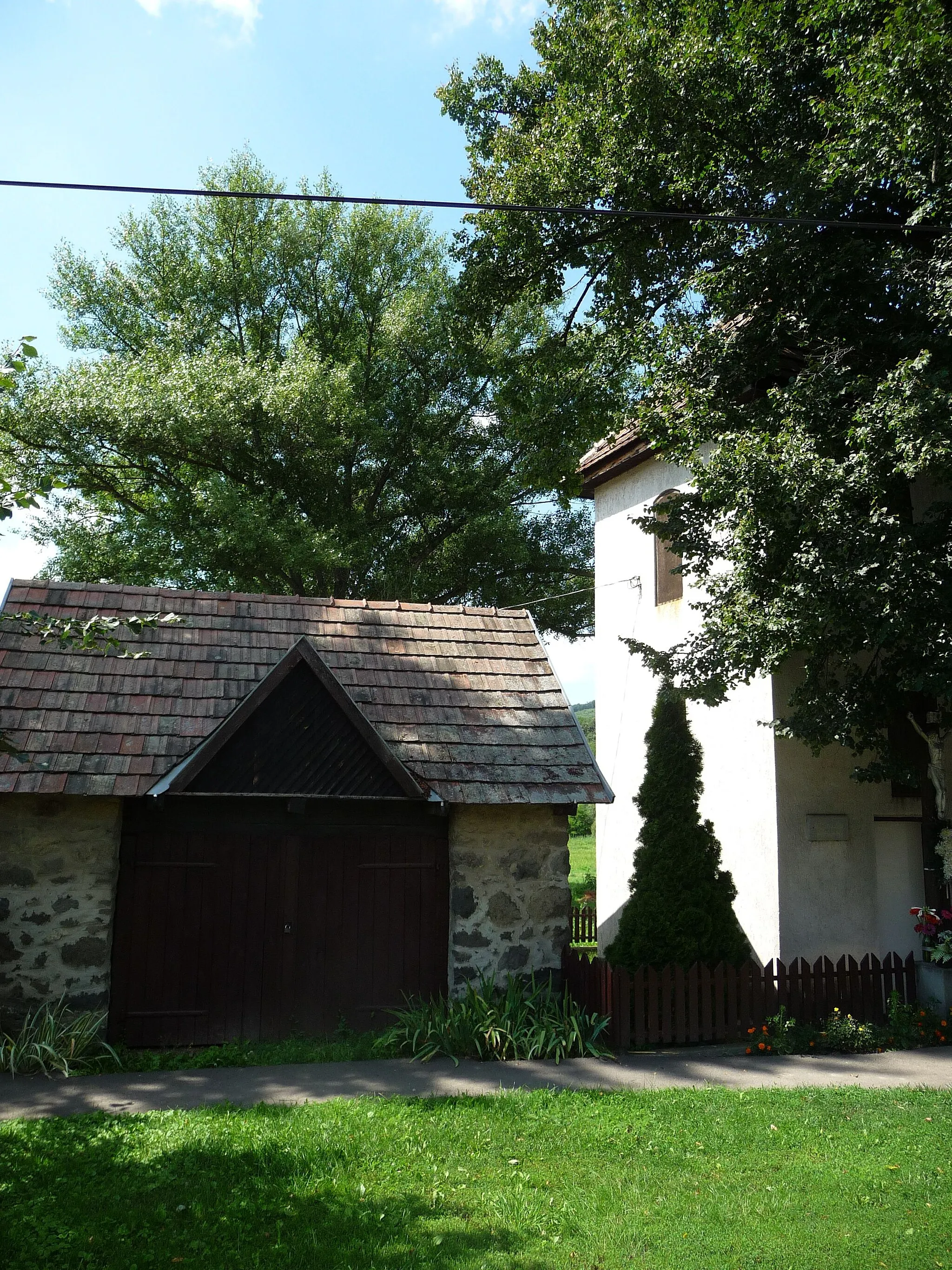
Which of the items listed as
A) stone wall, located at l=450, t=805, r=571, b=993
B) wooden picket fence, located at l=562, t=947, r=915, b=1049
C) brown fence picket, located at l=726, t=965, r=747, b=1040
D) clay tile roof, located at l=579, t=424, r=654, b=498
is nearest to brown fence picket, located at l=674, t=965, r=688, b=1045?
wooden picket fence, located at l=562, t=947, r=915, b=1049

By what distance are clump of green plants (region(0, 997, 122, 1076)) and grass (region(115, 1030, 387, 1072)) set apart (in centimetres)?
21

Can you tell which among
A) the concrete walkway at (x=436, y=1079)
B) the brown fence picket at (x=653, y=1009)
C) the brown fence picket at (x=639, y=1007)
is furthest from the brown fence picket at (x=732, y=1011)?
the brown fence picket at (x=639, y=1007)

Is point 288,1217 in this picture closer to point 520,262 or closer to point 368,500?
point 520,262

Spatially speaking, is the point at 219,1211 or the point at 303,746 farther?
the point at 303,746

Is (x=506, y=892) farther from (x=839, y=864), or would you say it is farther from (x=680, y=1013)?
(x=839, y=864)

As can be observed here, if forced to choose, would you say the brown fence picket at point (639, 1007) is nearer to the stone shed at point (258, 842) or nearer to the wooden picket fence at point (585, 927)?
the stone shed at point (258, 842)

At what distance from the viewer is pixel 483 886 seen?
31.8ft

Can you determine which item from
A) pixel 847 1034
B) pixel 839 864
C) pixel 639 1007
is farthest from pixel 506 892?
pixel 839 864

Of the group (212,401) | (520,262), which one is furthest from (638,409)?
(212,401)

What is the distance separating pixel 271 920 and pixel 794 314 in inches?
330

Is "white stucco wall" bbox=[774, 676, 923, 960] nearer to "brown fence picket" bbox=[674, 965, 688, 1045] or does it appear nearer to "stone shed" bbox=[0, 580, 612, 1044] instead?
"brown fence picket" bbox=[674, 965, 688, 1045]

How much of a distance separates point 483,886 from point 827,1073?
3.52 meters

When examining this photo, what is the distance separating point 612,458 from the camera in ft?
52.2

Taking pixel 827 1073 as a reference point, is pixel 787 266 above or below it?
above
